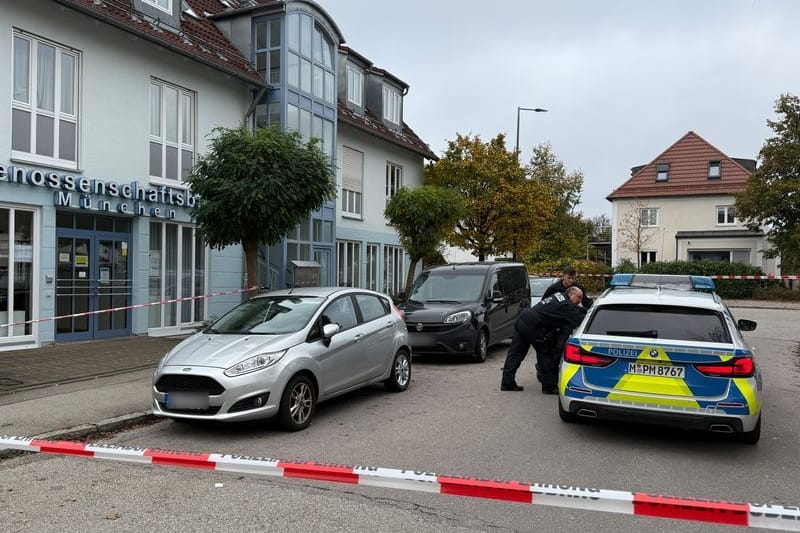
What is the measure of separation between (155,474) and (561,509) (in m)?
3.25

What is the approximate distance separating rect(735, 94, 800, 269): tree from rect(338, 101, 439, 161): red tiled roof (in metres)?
19.7

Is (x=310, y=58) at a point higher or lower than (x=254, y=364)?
higher

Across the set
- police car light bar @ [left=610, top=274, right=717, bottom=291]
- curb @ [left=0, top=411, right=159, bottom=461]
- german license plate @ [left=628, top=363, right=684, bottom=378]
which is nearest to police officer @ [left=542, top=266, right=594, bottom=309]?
police car light bar @ [left=610, top=274, right=717, bottom=291]

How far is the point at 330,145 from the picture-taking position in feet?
65.4

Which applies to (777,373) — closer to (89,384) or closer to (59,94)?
(89,384)

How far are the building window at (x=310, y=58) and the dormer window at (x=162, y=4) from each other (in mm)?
3275

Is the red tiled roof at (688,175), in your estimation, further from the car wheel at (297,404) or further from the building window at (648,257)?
the car wheel at (297,404)

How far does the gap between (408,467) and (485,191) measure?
20.9m

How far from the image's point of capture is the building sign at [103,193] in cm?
1183

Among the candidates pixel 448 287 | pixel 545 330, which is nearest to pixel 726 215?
pixel 448 287

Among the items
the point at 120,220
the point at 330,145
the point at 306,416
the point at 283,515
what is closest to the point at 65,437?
the point at 306,416

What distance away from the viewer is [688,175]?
4681 cm

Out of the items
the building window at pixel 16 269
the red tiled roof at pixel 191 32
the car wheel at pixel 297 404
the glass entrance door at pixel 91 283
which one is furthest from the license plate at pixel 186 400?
the red tiled roof at pixel 191 32

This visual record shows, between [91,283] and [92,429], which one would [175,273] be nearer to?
[91,283]
